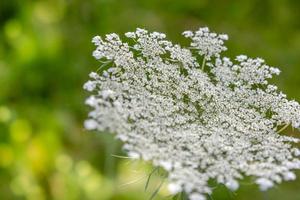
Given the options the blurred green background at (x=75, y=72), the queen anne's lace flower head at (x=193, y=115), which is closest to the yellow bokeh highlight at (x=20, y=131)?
the blurred green background at (x=75, y=72)

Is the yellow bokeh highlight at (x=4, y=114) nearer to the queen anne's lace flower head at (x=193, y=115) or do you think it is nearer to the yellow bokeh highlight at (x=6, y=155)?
the yellow bokeh highlight at (x=6, y=155)

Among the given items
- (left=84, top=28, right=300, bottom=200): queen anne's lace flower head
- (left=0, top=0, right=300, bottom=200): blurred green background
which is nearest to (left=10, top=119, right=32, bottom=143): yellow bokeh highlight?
(left=0, top=0, right=300, bottom=200): blurred green background

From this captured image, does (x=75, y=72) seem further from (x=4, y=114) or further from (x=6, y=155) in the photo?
(x=6, y=155)

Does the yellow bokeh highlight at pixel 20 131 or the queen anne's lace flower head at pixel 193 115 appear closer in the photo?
the queen anne's lace flower head at pixel 193 115

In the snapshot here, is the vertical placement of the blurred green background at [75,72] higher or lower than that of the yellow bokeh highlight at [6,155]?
higher

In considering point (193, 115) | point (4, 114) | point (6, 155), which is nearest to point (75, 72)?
point (4, 114)

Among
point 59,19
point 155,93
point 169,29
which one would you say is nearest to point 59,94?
point 59,19

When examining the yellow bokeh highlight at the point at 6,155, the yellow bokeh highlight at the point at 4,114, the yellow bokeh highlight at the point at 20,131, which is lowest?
the yellow bokeh highlight at the point at 6,155

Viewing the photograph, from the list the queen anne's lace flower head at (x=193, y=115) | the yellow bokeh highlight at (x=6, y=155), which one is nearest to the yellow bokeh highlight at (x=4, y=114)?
the yellow bokeh highlight at (x=6, y=155)
